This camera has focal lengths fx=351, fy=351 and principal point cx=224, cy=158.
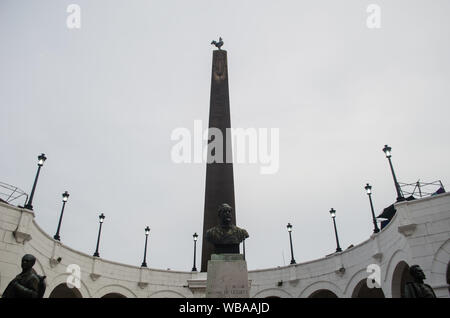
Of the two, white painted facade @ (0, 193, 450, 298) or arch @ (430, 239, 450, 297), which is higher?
white painted facade @ (0, 193, 450, 298)

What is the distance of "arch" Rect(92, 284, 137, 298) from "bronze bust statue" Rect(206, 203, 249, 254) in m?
17.9

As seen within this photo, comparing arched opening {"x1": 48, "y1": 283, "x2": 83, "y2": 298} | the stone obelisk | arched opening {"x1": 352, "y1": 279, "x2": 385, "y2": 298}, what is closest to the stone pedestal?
the stone obelisk

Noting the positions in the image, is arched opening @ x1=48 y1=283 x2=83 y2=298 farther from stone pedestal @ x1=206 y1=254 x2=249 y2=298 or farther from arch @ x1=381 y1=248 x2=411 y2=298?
arch @ x1=381 y1=248 x2=411 y2=298

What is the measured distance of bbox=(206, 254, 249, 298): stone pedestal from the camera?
975 cm

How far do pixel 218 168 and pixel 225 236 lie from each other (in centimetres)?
914

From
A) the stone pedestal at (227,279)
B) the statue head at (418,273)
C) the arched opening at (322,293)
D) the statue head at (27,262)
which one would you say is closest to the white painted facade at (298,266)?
the arched opening at (322,293)

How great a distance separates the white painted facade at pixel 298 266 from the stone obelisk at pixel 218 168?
9.26 feet

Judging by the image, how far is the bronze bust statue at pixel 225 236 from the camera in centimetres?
1060

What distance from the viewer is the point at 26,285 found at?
7902mm

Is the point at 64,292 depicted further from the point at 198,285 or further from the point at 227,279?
the point at 227,279

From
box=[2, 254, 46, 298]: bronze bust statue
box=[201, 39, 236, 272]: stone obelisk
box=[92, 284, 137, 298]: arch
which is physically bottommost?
box=[2, 254, 46, 298]: bronze bust statue

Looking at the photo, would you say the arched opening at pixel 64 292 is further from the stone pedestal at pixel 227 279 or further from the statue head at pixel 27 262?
the stone pedestal at pixel 227 279
